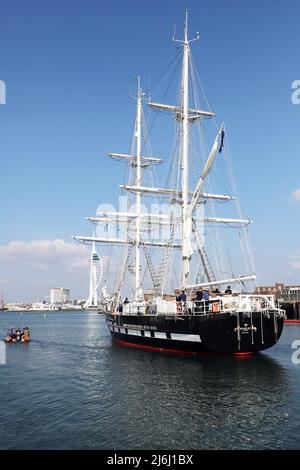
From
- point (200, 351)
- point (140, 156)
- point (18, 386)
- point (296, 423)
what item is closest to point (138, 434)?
point (296, 423)

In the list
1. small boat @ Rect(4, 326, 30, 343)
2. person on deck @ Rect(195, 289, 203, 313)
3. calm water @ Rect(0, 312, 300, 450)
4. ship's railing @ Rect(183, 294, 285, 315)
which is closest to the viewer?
calm water @ Rect(0, 312, 300, 450)

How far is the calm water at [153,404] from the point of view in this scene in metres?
16.0

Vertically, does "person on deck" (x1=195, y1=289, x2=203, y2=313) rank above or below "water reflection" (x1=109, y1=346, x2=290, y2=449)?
above

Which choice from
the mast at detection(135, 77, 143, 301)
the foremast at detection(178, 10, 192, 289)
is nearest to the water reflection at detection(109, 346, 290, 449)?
the foremast at detection(178, 10, 192, 289)

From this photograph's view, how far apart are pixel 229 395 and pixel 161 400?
3.66m

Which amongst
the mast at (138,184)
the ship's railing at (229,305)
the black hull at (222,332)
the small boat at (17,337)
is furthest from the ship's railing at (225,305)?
the small boat at (17,337)

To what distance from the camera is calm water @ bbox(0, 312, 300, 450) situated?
15953mm

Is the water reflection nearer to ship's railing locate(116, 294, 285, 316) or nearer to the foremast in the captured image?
ship's railing locate(116, 294, 285, 316)

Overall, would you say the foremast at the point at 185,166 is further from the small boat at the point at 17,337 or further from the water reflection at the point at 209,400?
the small boat at the point at 17,337

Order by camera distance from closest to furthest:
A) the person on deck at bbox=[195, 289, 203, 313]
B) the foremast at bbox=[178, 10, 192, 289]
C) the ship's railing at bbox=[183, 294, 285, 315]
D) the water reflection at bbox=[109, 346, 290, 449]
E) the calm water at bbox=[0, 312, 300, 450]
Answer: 1. the calm water at bbox=[0, 312, 300, 450]
2. the water reflection at bbox=[109, 346, 290, 449]
3. the ship's railing at bbox=[183, 294, 285, 315]
4. the person on deck at bbox=[195, 289, 203, 313]
5. the foremast at bbox=[178, 10, 192, 289]

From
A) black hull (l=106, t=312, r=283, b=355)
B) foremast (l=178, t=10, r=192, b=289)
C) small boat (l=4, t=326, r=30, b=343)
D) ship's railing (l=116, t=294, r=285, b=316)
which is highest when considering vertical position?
foremast (l=178, t=10, r=192, b=289)

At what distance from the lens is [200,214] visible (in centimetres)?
5088

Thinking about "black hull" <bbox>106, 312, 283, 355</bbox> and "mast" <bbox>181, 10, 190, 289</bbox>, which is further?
"mast" <bbox>181, 10, 190, 289</bbox>
